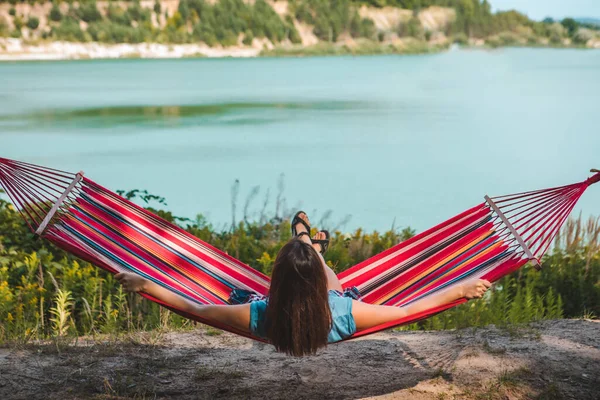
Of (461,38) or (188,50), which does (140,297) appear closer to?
(188,50)

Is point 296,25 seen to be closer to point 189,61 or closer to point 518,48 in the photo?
point 189,61

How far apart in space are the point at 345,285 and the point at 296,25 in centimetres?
3761

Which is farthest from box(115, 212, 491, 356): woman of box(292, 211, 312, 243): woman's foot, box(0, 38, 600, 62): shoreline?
box(0, 38, 600, 62): shoreline

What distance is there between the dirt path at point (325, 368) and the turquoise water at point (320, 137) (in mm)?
3706

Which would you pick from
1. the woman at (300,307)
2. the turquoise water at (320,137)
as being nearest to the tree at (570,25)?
the turquoise water at (320,137)

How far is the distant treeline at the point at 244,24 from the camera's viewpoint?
3462 centimetres

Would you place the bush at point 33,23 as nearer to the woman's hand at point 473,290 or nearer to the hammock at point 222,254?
the hammock at point 222,254

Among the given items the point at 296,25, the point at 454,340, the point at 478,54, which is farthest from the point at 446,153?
the point at 478,54

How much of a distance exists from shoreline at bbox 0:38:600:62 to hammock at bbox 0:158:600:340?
31.4 meters

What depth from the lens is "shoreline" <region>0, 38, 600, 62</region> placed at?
106ft

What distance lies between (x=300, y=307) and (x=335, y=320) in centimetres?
17

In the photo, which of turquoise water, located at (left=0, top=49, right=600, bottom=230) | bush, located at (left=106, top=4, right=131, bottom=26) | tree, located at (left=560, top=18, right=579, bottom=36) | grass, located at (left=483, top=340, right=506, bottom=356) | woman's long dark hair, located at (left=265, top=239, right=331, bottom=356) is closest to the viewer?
woman's long dark hair, located at (left=265, top=239, right=331, bottom=356)

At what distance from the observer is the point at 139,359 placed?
2795mm

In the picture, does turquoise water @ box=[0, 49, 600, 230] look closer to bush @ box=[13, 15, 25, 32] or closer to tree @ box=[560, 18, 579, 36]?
bush @ box=[13, 15, 25, 32]
